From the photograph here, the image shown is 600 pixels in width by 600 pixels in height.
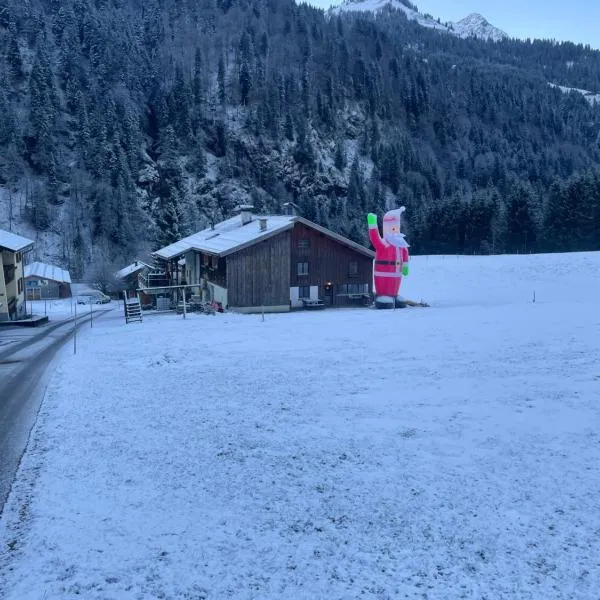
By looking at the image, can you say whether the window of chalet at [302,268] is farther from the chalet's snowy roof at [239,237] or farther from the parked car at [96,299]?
the parked car at [96,299]

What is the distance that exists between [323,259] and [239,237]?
6943 mm

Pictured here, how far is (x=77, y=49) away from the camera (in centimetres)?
14650

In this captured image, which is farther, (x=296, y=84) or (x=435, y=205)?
(x=296, y=84)

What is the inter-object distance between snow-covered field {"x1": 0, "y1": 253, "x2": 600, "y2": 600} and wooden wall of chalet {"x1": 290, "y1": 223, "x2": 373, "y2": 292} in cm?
2070

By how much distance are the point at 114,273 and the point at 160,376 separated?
241 feet

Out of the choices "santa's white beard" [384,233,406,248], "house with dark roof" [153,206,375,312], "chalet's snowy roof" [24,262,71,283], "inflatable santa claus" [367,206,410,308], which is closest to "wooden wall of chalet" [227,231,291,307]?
"house with dark roof" [153,206,375,312]

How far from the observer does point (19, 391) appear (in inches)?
622

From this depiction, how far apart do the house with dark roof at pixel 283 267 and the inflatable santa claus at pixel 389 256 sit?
4518 millimetres

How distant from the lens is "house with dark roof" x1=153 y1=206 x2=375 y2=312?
3678 cm

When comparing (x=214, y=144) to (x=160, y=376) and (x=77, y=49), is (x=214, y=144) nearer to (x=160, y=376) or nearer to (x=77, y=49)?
(x=77, y=49)

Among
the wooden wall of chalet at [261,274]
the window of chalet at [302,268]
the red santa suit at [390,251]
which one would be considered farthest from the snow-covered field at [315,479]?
the window of chalet at [302,268]

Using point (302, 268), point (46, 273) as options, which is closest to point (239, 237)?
point (302, 268)

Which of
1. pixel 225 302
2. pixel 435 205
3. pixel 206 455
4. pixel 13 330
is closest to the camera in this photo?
pixel 206 455

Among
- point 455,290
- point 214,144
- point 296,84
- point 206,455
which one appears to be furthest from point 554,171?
point 206,455
